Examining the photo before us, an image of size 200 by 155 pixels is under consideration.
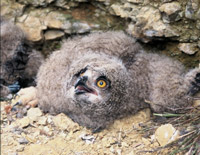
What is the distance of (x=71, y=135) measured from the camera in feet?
13.8

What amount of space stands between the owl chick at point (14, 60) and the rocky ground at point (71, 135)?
0.58 meters

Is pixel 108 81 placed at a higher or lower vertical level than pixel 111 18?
lower

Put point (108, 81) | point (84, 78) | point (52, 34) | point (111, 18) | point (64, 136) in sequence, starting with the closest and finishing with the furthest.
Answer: point (84, 78) → point (108, 81) → point (64, 136) → point (111, 18) → point (52, 34)

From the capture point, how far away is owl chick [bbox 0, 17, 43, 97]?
5.13m

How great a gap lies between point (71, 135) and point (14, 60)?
192 centimetres

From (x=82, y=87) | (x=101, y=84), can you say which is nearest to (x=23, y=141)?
(x=82, y=87)

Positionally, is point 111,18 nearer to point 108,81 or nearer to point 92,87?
point 108,81

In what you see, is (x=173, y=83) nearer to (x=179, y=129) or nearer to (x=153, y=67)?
(x=153, y=67)

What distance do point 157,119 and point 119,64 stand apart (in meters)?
1.06

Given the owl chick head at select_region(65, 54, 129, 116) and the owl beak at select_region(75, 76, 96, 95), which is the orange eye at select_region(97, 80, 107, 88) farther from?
the owl beak at select_region(75, 76, 96, 95)

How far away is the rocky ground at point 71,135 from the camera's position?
12.5 ft

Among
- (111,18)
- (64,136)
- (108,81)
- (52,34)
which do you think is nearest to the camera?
(108,81)

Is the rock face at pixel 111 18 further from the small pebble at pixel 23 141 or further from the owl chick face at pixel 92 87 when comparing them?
the small pebble at pixel 23 141

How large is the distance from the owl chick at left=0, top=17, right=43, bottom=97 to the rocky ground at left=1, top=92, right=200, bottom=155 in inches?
22.8
